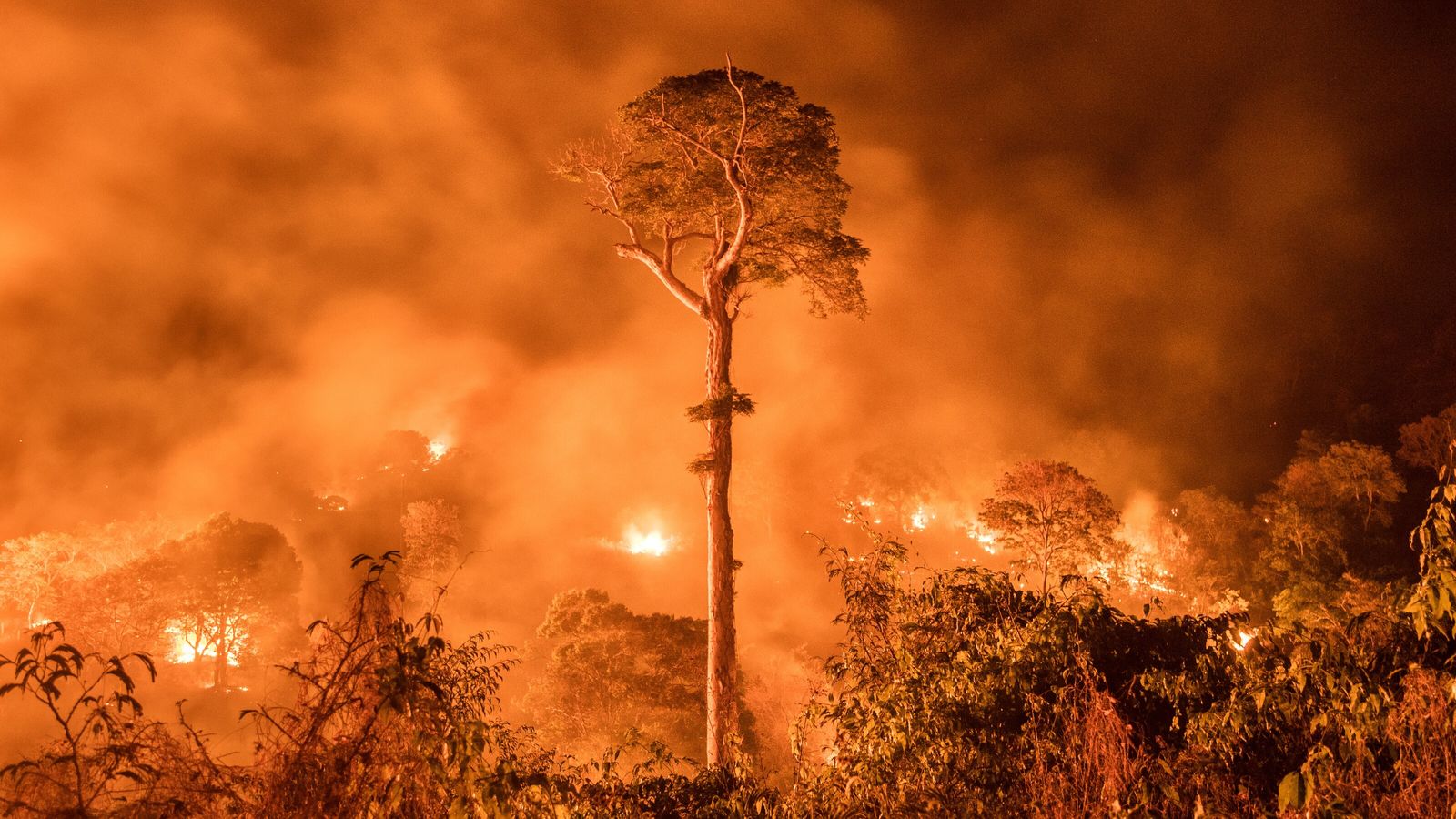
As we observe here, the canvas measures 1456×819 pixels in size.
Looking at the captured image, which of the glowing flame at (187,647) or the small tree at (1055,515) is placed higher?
the small tree at (1055,515)

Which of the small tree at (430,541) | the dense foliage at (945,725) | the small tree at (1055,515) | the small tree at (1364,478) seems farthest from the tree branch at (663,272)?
the small tree at (1364,478)

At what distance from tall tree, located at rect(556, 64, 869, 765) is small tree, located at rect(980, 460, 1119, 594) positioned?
1741cm

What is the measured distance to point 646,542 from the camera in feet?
221

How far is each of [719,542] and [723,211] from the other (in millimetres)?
6792

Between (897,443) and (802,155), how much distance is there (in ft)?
208

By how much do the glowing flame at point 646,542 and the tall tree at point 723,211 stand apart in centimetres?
4899

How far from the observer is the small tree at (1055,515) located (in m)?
32.7

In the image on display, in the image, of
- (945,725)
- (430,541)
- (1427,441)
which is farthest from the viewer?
(430,541)

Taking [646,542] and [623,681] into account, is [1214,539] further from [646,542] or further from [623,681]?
[646,542]

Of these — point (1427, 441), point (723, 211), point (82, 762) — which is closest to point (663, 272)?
point (723, 211)

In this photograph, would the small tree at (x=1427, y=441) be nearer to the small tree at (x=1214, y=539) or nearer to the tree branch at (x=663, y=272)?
the small tree at (x=1214, y=539)

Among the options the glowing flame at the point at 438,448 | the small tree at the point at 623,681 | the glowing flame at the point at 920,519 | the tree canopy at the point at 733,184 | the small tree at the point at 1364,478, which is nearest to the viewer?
the tree canopy at the point at 733,184

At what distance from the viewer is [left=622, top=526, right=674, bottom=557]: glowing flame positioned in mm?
66250

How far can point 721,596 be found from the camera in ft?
55.9
